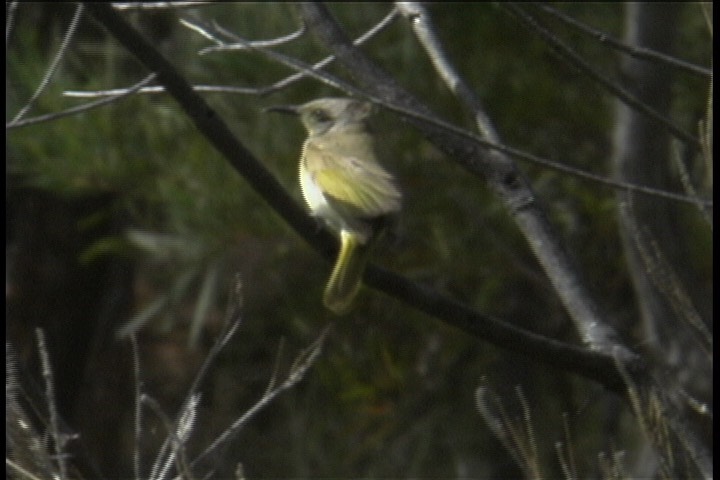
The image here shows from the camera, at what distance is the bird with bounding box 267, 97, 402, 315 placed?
125 inches

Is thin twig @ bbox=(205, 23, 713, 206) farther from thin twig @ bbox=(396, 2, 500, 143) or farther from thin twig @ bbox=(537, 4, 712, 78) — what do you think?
thin twig @ bbox=(396, 2, 500, 143)

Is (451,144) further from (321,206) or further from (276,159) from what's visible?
(276,159)

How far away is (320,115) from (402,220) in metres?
0.72

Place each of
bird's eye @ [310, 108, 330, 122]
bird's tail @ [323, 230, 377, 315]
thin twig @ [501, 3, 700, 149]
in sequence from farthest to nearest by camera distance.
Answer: bird's eye @ [310, 108, 330, 122] → bird's tail @ [323, 230, 377, 315] → thin twig @ [501, 3, 700, 149]

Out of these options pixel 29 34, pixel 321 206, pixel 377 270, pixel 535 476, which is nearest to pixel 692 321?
pixel 535 476

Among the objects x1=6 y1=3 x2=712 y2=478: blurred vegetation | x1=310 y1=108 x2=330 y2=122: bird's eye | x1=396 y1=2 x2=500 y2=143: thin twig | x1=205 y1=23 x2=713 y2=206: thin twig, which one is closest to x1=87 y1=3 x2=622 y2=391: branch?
x1=205 y1=23 x2=713 y2=206: thin twig

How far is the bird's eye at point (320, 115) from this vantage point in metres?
4.23

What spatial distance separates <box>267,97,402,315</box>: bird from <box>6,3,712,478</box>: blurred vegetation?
616 mm

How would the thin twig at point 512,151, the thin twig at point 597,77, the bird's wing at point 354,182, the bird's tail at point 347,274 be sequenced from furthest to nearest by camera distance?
the bird's wing at point 354,182, the bird's tail at point 347,274, the thin twig at point 597,77, the thin twig at point 512,151

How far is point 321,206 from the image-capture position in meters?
3.59

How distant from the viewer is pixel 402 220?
4859 millimetres

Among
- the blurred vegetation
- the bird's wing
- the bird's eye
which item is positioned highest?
the bird's wing

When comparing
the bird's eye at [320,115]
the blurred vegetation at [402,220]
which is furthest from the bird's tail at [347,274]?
the blurred vegetation at [402,220]

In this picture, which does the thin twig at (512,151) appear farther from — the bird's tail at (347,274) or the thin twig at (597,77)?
the bird's tail at (347,274)
